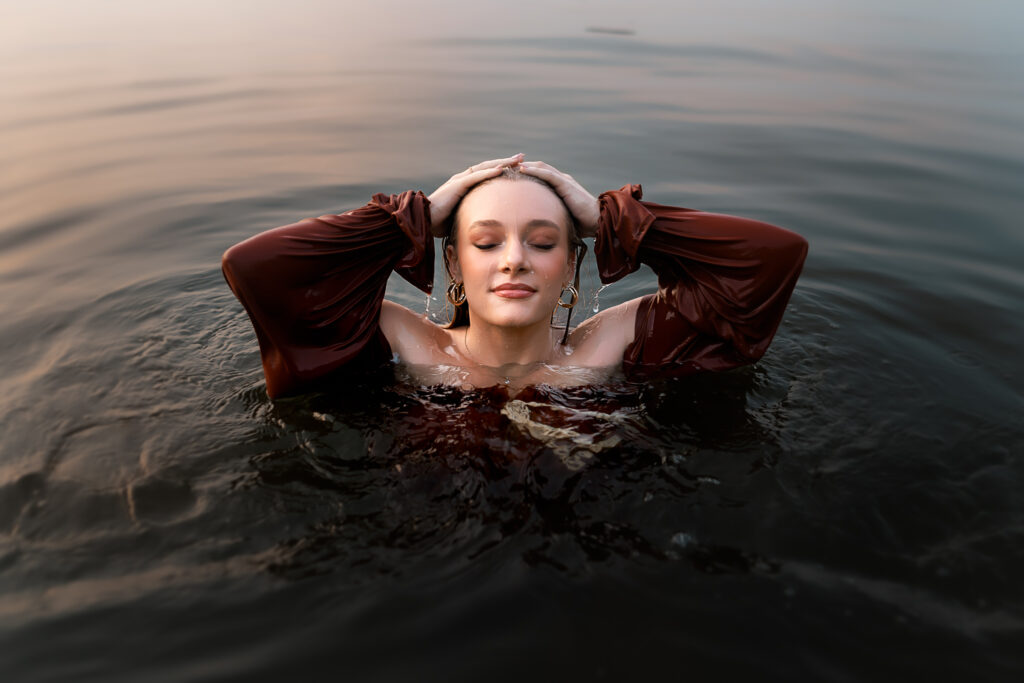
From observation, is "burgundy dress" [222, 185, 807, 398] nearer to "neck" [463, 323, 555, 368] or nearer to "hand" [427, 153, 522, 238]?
"hand" [427, 153, 522, 238]

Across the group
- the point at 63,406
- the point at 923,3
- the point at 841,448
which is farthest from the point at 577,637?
the point at 923,3

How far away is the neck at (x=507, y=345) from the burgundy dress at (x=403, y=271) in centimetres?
49

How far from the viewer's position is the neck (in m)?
4.38

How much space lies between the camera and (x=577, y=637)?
2854 mm

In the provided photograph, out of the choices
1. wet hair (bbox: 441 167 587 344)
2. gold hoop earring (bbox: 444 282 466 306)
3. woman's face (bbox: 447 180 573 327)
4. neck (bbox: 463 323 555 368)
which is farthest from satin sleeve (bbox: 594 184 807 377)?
gold hoop earring (bbox: 444 282 466 306)

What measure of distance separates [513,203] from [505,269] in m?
0.33

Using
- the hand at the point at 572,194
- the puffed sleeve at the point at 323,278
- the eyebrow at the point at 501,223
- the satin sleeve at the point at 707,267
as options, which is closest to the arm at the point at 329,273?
the puffed sleeve at the point at 323,278

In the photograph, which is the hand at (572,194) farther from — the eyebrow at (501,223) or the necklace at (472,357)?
the necklace at (472,357)

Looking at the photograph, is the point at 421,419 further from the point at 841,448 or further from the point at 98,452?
the point at 841,448

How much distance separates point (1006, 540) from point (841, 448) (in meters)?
0.83

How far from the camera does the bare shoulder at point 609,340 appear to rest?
4.58 meters

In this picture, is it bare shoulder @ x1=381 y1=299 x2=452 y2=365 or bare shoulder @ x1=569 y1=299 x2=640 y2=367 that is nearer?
bare shoulder @ x1=381 y1=299 x2=452 y2=365

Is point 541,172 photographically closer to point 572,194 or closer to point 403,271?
point 572,194

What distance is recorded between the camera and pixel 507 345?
441 cm
